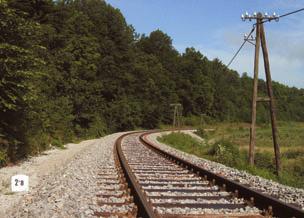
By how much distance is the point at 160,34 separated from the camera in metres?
118

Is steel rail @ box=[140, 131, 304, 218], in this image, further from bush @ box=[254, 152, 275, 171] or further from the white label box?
bush @ box=[254, 152, 275, 171]

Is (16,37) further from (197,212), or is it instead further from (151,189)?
(197,212)

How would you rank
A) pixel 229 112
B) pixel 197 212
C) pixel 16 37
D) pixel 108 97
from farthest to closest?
pixel 229 112 < pixel 108 97 < pixel 16 37 < pixel 197 212

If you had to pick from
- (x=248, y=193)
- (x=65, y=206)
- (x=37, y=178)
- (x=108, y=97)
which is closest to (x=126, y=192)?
(x=65, y=206)

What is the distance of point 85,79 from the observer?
172ft

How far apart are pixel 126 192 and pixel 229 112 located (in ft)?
422

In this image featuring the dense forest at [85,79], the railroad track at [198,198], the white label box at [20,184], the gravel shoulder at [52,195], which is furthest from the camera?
the dense forest at [85,79]

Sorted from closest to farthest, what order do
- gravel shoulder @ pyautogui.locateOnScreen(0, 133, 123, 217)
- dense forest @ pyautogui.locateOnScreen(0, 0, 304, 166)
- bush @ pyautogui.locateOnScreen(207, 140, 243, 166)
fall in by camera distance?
gravel shoulder @ pyautogui.locateOnScreen(0, 133, 123, 217) → dense forest @ pyautogui.locateOnScreen(0, 0, 304, 166) → bush @ pyautogui.locateOnScreen(207, 140, 243, 166)

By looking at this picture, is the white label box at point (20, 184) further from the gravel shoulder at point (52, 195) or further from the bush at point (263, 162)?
the bush at point (263, 162)

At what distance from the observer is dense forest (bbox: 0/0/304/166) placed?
1670 cm

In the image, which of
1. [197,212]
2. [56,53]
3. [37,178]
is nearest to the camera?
[197,212]

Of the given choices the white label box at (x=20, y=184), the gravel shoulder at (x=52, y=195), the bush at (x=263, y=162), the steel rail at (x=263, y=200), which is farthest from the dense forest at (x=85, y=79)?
the bush at (x=263, y=162)

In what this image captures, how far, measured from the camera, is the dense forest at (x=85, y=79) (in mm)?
16703

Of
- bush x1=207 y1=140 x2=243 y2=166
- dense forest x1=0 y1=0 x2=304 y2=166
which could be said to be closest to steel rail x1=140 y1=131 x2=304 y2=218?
dense forest x1=0 y1=0 x2=304 y2=166
